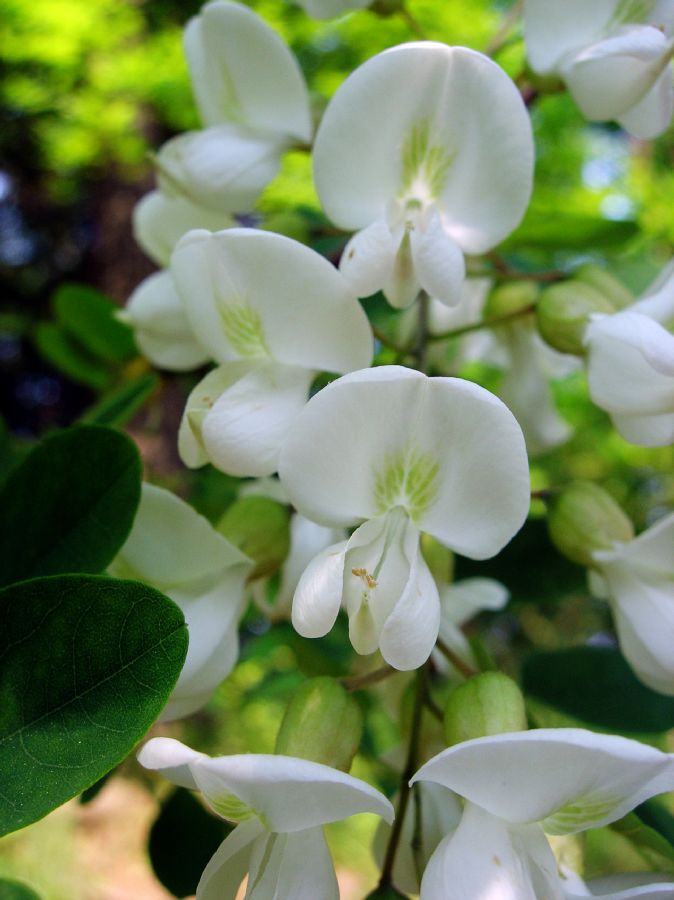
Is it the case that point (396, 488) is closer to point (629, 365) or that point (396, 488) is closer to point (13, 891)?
point (629, 365)

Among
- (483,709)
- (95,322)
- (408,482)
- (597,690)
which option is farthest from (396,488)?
(95,322)

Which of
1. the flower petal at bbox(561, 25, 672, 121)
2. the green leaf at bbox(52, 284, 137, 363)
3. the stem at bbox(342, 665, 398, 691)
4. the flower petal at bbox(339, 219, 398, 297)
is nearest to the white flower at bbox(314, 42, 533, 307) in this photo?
the flower petal at bbox(339, 219, 398, 297)

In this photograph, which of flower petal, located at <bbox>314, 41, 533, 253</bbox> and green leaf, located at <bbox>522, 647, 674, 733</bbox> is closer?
flower petal, located at <bbox>314, 41, 533, 253</bbox>

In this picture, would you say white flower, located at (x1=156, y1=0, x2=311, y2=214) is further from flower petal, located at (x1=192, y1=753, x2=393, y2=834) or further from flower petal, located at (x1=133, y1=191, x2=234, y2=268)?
flower petal, located at (x1=192, y1=753, x2=393, y2=834)

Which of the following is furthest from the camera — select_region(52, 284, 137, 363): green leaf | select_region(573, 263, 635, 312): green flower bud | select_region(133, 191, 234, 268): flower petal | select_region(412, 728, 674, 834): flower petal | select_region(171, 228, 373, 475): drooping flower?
select_region(52, 284, 137, 363): green leaf

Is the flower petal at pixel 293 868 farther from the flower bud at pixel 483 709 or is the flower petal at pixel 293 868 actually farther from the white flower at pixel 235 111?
the white flower at pixel 235 111

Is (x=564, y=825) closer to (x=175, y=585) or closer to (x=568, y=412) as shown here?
(x=175, y=585)

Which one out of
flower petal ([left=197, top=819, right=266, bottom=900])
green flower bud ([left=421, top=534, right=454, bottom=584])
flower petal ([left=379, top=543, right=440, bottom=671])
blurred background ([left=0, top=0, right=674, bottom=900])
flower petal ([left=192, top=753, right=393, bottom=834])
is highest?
flower petal ([left=379, top=543, right=440, bottom=671])
